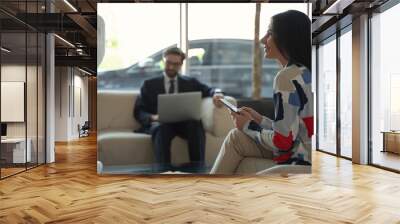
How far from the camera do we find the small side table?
709 centimetres

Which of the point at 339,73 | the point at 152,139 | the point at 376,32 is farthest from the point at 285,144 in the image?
the point at 339,73

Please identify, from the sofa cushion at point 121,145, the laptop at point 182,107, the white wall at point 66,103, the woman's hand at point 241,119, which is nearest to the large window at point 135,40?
the laptop at point 182,107

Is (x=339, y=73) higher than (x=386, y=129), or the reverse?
(x=339, y=73)

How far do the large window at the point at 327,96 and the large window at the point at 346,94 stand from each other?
472mm

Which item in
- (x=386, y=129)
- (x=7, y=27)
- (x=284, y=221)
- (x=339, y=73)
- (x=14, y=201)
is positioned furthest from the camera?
(x=339, y=73)

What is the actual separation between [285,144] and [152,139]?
5.56 ft

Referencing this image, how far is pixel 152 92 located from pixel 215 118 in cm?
88

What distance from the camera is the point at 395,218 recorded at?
13.0 feet

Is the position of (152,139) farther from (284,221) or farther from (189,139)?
(284,221)

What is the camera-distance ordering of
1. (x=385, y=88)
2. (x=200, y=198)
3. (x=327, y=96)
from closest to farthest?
(x=200, y=198), (x=385, y=88), (x=327, y=96)

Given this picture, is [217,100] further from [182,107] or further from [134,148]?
[134,148]

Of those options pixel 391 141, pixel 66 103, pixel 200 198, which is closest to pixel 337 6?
pixel 391 141

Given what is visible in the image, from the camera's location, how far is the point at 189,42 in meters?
5.11

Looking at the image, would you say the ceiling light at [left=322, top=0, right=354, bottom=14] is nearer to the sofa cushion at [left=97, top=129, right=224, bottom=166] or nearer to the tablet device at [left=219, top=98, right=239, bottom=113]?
the tablet device at [left=219, top=98, right=239, bottom=113]
